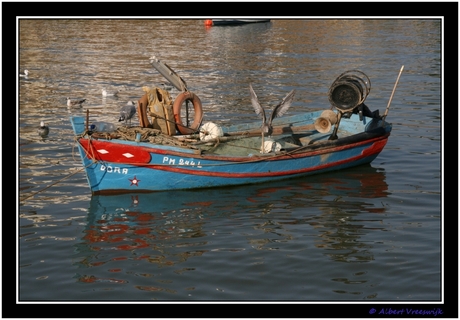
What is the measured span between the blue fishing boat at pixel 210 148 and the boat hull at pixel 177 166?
0.07 ft

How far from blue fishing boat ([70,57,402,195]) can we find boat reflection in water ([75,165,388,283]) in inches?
11.7

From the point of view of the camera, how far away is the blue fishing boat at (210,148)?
51.1ft

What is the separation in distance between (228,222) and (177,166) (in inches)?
79.4

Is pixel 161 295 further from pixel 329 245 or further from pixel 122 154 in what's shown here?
pixel 122 154

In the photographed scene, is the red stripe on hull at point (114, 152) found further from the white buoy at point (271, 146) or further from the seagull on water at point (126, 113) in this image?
the white buoy at point (271, 146)

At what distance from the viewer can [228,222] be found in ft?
47.8

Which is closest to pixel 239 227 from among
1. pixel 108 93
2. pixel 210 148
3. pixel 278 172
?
pixel 278 172

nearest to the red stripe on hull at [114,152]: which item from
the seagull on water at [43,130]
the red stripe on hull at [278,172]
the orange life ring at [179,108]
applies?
the red stripe on hull at [278,172]

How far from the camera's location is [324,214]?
49.6ft

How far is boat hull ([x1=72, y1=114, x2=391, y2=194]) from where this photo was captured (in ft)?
50.6

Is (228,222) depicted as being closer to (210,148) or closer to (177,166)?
(177,166)

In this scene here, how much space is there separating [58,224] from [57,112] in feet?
37.5

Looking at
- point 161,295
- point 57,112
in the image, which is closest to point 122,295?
point 161,295

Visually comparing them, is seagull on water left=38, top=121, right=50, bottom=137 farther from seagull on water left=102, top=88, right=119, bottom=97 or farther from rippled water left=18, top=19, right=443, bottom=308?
seagull on water left=102, top=88, right=119, bottom=97
